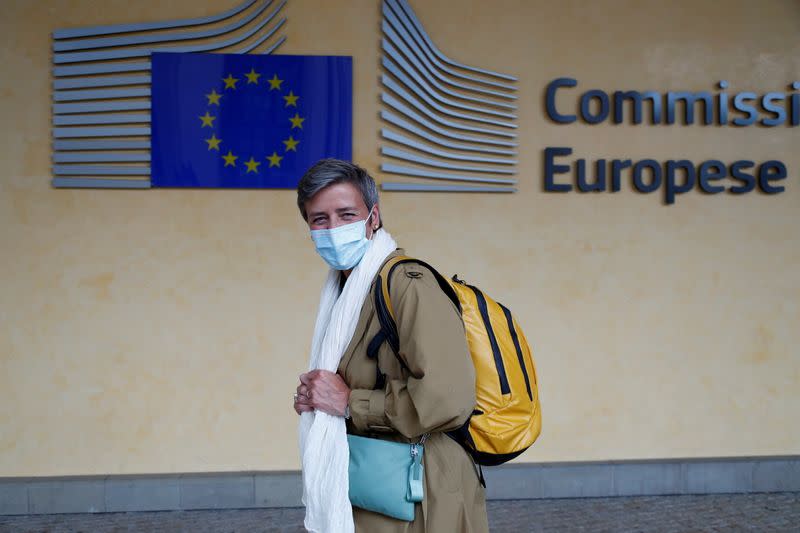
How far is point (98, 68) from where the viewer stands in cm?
504

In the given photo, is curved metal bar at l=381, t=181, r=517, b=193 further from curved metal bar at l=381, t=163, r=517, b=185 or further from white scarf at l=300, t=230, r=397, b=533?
white scarf at l=300, t=230, r=397, b=533

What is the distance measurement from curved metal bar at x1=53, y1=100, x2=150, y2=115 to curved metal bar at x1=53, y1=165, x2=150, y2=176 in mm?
379

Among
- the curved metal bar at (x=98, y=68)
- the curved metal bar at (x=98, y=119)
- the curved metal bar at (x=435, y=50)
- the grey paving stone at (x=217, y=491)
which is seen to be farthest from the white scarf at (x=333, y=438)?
the curved metal bar at (x=98, y=68)

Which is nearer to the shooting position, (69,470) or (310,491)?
(310,491)

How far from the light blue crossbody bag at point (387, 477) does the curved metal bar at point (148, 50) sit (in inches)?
154

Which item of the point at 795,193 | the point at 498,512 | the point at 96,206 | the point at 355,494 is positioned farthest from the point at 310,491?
the point at 795,193

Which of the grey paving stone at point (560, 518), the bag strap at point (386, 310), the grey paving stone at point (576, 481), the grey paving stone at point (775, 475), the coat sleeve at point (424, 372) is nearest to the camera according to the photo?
the coat sleeve at point (424, 372)

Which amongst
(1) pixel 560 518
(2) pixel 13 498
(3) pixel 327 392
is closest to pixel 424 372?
(3) pixel 327 392

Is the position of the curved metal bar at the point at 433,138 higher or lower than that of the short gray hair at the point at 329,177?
higher

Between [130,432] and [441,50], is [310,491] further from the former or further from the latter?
[441,50]

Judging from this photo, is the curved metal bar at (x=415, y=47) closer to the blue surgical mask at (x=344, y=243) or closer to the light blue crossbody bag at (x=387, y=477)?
the blue surgical mask at (x=344, y=243)

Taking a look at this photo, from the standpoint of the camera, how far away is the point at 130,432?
199 inches

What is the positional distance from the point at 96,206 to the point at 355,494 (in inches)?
153

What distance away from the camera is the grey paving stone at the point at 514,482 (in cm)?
517
